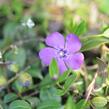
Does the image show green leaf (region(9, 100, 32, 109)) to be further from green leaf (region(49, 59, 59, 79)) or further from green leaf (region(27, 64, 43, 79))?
green leaf (region(27, 64, 43, 79))

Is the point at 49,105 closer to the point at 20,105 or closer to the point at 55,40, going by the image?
the point at 20,105

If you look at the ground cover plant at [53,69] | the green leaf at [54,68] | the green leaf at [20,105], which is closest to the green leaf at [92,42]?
the ground cover plant at [53,69]

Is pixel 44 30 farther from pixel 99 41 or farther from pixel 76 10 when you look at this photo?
pixel 99 41

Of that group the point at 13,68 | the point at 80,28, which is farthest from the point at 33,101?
the point at 80,28

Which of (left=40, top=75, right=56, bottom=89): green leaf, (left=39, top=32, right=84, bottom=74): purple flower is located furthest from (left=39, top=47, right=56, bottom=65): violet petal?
(left=40, top=75, right=56, bottom=89): green leaf

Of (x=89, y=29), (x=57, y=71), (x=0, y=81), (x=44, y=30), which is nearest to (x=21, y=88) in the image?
(x=0, y=81)

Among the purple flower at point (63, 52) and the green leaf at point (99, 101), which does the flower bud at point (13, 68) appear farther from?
the green leaf at point (99, 101)
